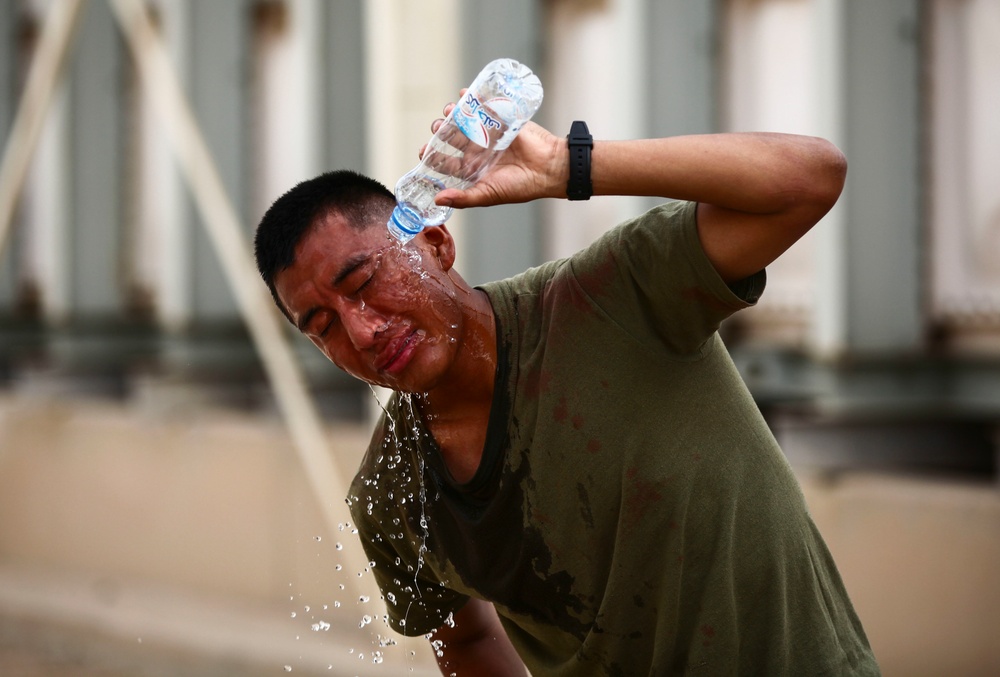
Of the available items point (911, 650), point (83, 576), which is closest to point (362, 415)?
point (83, 576)

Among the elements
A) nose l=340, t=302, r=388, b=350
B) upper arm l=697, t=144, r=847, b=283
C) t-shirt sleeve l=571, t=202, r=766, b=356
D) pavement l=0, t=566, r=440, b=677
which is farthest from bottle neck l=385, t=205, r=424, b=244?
pavement l=0, t=566, r=440, b=677

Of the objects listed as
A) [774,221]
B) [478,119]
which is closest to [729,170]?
[774,221]

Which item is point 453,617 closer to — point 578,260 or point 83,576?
point 578,260

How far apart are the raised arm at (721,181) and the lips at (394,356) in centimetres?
39

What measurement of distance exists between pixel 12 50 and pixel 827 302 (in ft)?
26.7

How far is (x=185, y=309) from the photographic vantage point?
900cm

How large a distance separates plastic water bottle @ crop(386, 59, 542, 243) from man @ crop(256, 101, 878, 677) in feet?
0.20

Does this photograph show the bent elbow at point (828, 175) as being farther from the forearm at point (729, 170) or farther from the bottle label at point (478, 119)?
the bottle label at point (478, 119)

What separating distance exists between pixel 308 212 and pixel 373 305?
0.25m

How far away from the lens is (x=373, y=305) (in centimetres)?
253

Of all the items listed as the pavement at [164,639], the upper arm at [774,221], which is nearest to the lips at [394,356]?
the upper arm at [774,221]

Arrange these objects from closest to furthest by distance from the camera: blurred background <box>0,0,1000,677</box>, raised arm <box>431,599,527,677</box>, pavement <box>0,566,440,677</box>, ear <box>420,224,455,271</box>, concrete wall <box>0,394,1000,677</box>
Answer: ear <box>420,224,455,271</box> < raised arm <box>431,599,527,677</box> < concrete wall <box>0,394,1000,677</box> < blurred background <box>0,0,1000,677</box> < pavement <box>0,566,440,677</box>

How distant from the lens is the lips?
2.52 metres

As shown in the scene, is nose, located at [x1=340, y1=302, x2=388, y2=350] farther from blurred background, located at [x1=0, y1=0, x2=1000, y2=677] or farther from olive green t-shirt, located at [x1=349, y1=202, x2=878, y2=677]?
blurred background, located at [x1=0, y1=0, x2=1000, y2=677]
